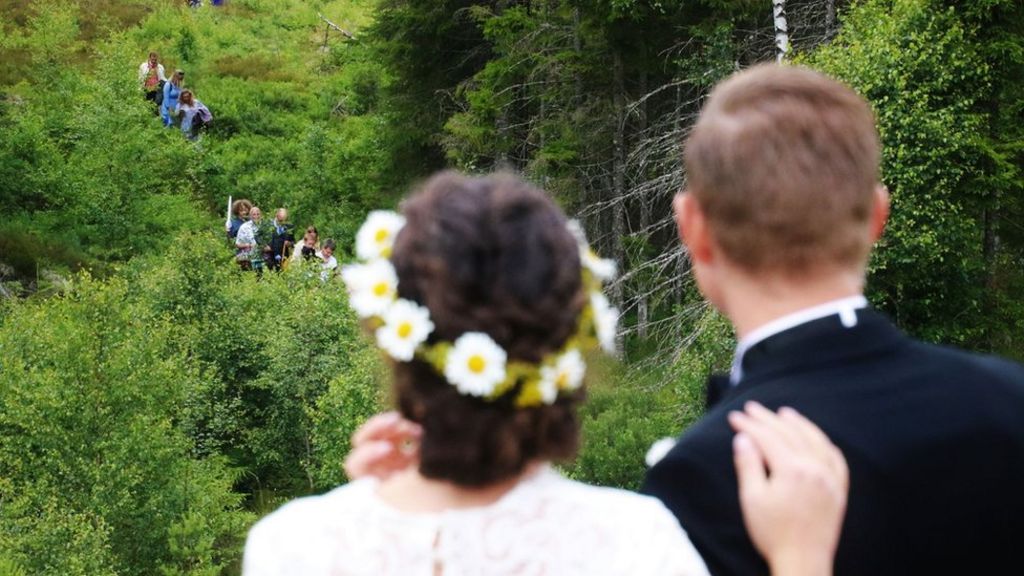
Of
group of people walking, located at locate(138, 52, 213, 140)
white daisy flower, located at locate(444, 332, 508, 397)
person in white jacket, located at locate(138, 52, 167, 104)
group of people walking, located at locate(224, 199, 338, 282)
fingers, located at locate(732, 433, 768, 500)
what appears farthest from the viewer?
group of people walking, located at locate(138, 52, 213, 140)

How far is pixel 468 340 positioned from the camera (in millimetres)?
1605

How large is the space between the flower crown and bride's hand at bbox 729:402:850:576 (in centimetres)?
25

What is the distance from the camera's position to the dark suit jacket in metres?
1.74

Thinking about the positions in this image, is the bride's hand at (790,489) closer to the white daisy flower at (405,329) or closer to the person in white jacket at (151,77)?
the white daisy flower at (405,329)

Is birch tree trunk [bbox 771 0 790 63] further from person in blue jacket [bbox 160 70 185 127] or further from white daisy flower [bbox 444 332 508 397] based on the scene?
white daisy flower [bbox 444 332 508 397]

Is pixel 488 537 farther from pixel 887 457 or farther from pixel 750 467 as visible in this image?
pixel 887 457

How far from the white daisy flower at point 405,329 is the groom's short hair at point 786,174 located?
47 centimetres

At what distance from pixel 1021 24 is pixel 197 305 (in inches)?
511

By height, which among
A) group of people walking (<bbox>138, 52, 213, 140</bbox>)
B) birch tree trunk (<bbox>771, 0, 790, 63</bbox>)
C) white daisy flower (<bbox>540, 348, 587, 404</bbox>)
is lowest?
white daisy flower (<bbox>540, 348, 587, 404</bbox>)

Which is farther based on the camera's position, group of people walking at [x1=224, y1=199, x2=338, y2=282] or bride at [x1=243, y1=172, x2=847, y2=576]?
group of people walking at [x1=224, y1=199, x2=338, y2=282]

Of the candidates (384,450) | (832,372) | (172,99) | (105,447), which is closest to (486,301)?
(384,450)

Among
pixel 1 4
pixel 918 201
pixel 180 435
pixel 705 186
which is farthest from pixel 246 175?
pixel 705 186

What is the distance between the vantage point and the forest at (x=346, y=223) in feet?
48.1

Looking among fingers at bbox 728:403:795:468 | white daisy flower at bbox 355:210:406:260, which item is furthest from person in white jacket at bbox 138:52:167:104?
fingers at bbox 728:403:795:468
